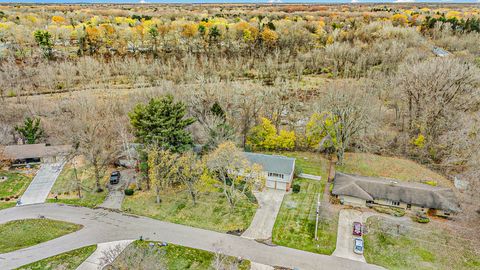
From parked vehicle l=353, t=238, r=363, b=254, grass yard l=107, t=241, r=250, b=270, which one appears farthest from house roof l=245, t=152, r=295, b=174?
grass yard l=107, t=241, r=250, b=270

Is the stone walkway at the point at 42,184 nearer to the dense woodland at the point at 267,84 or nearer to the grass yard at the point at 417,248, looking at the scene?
the dense woodland at the point at 267,84

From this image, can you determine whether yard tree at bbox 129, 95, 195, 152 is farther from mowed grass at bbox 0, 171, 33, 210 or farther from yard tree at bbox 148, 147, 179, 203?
mowed grass at bbox 0, 171, 33, 210

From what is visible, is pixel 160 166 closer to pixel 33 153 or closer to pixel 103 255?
pixel 103 255

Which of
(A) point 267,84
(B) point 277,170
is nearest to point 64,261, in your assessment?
(B) point 277,170

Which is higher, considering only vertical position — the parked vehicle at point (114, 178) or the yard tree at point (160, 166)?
the yard tree at point (160, 166)

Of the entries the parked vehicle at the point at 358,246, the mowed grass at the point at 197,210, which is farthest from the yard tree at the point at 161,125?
the parked vehicle at the point at 358,246

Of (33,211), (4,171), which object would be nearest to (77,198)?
(33,211)

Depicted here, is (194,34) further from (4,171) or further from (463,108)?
(463,108)
